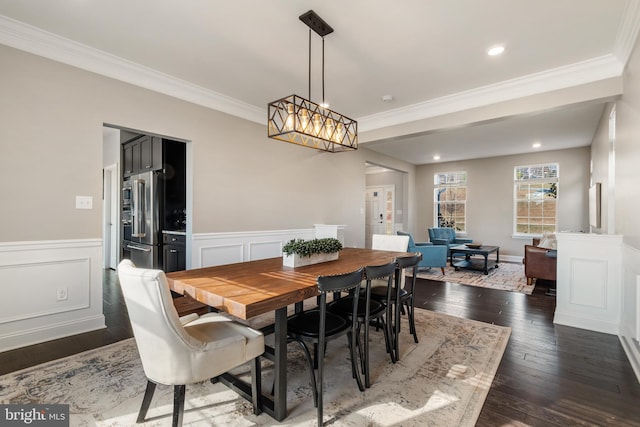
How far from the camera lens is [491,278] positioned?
5371 mm

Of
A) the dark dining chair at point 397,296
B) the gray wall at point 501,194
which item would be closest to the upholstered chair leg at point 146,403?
the dark dining chair at point 397,296

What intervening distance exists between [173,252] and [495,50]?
4441 millimetres

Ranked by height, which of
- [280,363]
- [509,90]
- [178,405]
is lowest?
[178,405]

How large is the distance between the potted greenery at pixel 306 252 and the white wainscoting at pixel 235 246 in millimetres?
1719

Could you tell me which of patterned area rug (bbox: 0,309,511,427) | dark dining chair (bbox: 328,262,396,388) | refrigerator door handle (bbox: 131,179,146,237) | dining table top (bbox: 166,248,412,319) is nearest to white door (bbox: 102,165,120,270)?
refrigerator door handle (bbox: 131,179,146,237)

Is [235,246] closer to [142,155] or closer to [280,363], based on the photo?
[142,155]

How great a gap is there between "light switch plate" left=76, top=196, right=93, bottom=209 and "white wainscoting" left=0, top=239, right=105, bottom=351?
12.8 inches

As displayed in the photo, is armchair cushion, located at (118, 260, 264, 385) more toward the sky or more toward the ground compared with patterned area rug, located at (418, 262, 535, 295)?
more toward the sky

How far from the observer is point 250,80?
3.49 m

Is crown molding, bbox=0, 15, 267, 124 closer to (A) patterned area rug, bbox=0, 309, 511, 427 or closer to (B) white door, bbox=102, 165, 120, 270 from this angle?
(A) patterned area rug, bbox=0, 309, 511, 427

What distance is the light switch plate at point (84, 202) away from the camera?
289 centimetres

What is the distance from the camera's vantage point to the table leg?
1689 millimetres

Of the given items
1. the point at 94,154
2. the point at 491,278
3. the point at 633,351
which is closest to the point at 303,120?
the point at 94,154

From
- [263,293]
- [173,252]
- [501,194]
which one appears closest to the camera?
[263,293]
